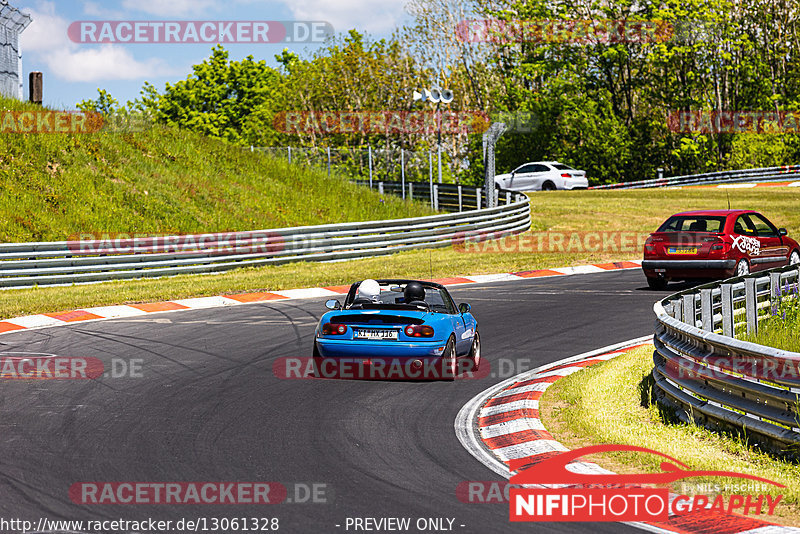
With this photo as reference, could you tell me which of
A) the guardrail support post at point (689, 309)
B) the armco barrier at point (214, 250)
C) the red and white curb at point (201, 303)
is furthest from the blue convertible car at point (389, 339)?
the armco barrier at point (214, 250)

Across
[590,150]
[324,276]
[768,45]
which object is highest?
[768,45]

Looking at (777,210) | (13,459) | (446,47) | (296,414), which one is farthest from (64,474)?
(446,47)

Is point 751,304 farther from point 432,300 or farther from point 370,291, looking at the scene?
point 370,291

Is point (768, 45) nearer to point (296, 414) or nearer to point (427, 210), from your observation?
point (427, 210)

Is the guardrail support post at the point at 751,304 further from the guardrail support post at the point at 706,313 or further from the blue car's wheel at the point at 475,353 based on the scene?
the blue car's wheel at the point at 475,353

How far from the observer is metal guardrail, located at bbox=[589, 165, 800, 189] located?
179ft

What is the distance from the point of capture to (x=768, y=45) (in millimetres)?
63812

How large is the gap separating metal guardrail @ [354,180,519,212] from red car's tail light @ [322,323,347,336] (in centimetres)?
2409

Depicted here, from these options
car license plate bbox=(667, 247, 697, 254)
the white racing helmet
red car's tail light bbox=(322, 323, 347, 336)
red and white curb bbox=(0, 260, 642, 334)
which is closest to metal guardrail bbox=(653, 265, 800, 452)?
the white racing helmet

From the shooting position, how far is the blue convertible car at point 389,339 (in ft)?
35.6

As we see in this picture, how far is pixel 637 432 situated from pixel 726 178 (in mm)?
50630

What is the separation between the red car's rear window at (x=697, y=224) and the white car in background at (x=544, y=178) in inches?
1151

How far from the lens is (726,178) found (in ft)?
184

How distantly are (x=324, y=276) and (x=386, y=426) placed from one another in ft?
46.6
